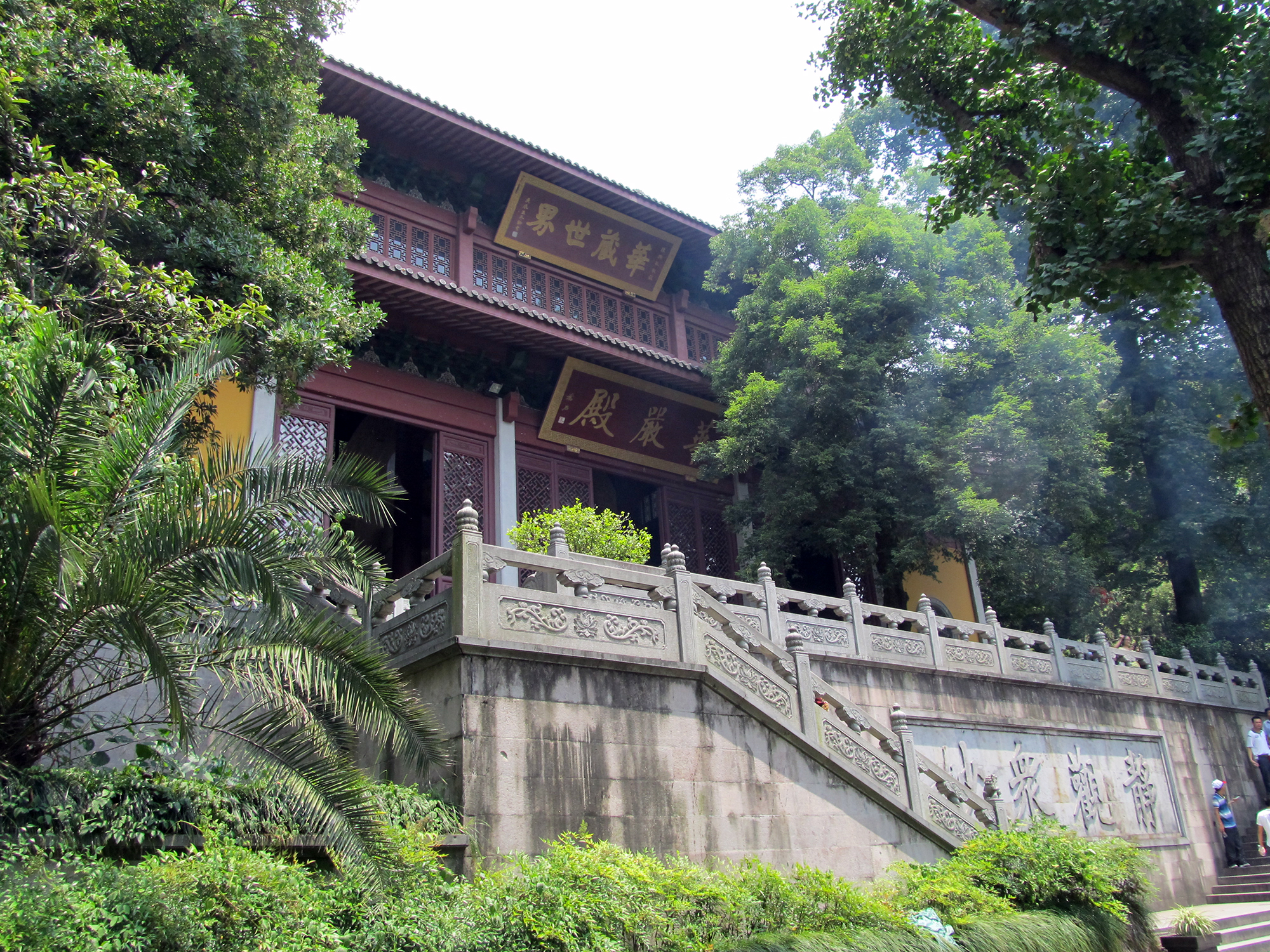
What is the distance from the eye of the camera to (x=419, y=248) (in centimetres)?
1316

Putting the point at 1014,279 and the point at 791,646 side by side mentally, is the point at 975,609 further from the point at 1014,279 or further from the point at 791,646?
the point at 791,646

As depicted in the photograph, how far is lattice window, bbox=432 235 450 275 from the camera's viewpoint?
13203 millimetres

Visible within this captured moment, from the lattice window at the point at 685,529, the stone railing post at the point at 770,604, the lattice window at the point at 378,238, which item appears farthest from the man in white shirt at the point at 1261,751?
the lattice window at the point at 378,238

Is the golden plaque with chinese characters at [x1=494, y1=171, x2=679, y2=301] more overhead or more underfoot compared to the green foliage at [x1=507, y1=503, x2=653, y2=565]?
more overhead

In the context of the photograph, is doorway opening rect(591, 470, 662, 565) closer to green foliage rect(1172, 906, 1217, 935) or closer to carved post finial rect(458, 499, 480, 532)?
carved post finial rect(458, 499, 480, 532)

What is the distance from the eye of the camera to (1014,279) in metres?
15.8

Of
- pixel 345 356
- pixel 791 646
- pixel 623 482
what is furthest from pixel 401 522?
pixel 791 646

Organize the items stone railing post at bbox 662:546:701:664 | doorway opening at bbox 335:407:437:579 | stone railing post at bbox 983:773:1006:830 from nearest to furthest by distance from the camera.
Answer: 1. stone railing post at bbox 662:546:701:664
2. stone railing post at bbox 983:773:1006:830
3. doorway opening at bbox 335:407:437:579

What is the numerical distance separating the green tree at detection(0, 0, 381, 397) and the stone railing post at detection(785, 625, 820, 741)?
4.63 m

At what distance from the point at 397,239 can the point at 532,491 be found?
378 centimetres

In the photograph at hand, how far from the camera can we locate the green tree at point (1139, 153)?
20.4 ft

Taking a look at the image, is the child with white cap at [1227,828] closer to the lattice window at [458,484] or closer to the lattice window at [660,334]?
the lattice window at [660,334]

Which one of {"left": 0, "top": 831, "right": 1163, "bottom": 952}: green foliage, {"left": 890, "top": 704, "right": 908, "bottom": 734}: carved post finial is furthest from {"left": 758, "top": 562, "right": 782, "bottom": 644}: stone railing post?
{"left": 0, "top": 831, "right": 1163, "bottom": 952}: green foliage

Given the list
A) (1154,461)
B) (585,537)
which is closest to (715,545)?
(585,537)
